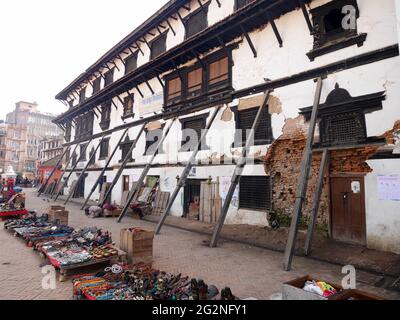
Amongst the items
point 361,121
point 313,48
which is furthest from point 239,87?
point 361,121

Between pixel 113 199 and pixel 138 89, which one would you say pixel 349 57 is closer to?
pixel 138 89

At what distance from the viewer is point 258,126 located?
40.2 ft

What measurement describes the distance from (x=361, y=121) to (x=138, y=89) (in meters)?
14.9

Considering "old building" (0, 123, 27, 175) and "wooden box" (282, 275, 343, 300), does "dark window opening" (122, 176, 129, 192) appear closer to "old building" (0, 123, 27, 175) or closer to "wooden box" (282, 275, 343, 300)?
"wooden box" (282, 275, 343, 300)

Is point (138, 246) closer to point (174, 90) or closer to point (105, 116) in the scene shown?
point (174, 90)

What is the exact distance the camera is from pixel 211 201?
541 inches

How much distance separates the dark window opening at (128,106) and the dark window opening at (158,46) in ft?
12.8

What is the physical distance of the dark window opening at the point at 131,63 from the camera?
21.4 metres

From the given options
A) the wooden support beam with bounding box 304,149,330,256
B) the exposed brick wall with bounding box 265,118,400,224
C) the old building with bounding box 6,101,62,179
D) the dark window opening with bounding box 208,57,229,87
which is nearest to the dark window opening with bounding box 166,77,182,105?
the dark window opening with bounding box 208,57,229,87

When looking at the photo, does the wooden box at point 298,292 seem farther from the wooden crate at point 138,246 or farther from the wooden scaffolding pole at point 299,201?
the wooden crate at point 138,246

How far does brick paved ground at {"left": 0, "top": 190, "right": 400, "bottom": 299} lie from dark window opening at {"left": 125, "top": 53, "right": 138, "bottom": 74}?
15.2 meters

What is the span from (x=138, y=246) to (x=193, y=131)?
9.28 m

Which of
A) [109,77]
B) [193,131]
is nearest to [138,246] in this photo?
[193,131]

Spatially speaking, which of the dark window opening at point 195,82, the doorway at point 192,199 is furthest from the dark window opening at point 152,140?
the doorway at point 192,199
